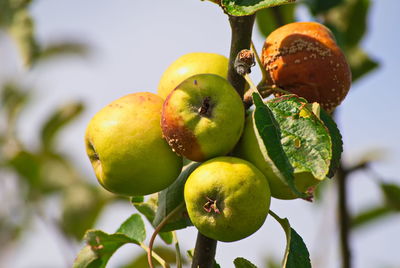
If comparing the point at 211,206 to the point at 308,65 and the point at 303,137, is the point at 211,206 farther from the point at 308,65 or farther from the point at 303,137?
the point at 308,65

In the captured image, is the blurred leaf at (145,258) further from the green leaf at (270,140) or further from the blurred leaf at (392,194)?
the green leaf at (270,140)

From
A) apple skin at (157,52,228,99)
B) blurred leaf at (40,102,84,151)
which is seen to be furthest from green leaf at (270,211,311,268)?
blurred leaf at (40,102,84,151)

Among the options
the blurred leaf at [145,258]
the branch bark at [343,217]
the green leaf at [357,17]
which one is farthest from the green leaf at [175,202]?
the green leaf at [357,17]

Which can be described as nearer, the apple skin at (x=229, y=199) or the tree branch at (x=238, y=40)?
the apple skin at (x=229, y=199)

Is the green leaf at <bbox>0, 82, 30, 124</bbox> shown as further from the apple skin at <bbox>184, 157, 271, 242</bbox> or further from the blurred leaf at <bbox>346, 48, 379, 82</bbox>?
the apple skin at <bbox>184, 157, 271, 242</bbox>

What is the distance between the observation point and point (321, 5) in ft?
10.3

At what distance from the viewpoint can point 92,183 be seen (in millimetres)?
3881

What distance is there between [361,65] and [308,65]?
190cm

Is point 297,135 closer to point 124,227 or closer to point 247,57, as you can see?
point 247,57

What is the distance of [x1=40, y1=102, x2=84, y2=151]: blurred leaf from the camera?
391 centimetres

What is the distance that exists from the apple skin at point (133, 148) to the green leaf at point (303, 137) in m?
0.30

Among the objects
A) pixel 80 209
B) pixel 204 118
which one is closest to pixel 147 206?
pixel 204 118

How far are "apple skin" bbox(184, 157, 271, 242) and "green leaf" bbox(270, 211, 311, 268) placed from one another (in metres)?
0.13

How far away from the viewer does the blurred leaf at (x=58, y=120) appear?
12.8ft
